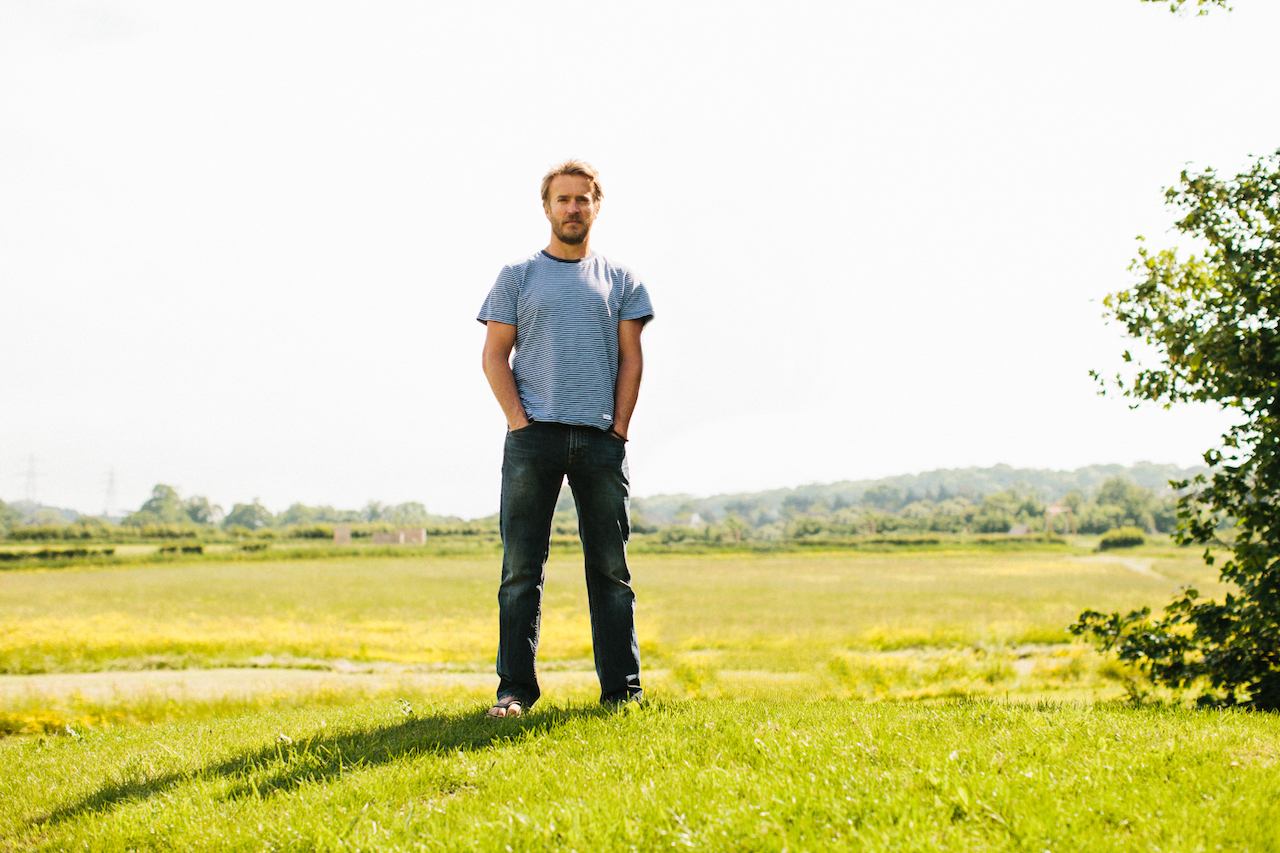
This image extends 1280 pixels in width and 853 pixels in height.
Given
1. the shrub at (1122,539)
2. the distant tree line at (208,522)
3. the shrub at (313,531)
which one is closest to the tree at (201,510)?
the distant tree line at (208,522)

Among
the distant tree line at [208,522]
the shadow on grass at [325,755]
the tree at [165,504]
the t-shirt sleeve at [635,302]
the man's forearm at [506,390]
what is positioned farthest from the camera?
the tree at [165,504]

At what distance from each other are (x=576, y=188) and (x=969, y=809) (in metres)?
3.72

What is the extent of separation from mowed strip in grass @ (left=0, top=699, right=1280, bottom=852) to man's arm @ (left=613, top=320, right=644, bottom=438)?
5.51ft

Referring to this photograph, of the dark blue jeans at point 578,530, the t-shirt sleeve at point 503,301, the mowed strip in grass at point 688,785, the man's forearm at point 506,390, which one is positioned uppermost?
the t-shirt sleeve at point 503,301

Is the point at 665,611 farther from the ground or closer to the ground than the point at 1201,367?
closer to the ground

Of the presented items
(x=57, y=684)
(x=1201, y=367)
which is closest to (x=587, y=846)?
(x=1201, y=367)

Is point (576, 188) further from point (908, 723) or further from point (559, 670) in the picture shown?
point (559, 670)

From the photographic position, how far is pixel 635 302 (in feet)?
15.7

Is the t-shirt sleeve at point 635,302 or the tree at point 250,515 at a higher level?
the t-shirt sleeve at point 635,302

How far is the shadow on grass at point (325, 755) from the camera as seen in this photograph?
10.7 feet

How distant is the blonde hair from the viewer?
459 centimetres

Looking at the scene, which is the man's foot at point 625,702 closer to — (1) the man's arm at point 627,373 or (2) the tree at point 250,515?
(1) the man's arm at point 627,373

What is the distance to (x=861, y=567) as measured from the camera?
158ft

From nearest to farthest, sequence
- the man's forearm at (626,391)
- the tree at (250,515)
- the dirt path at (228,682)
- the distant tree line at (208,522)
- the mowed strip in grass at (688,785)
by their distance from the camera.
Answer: the mowed strip in grass at (688,785) < the man's forearm at (626,391) < the dirt path at (228,682) < the distant tree line at (208,522) < the tree at (250,515)
